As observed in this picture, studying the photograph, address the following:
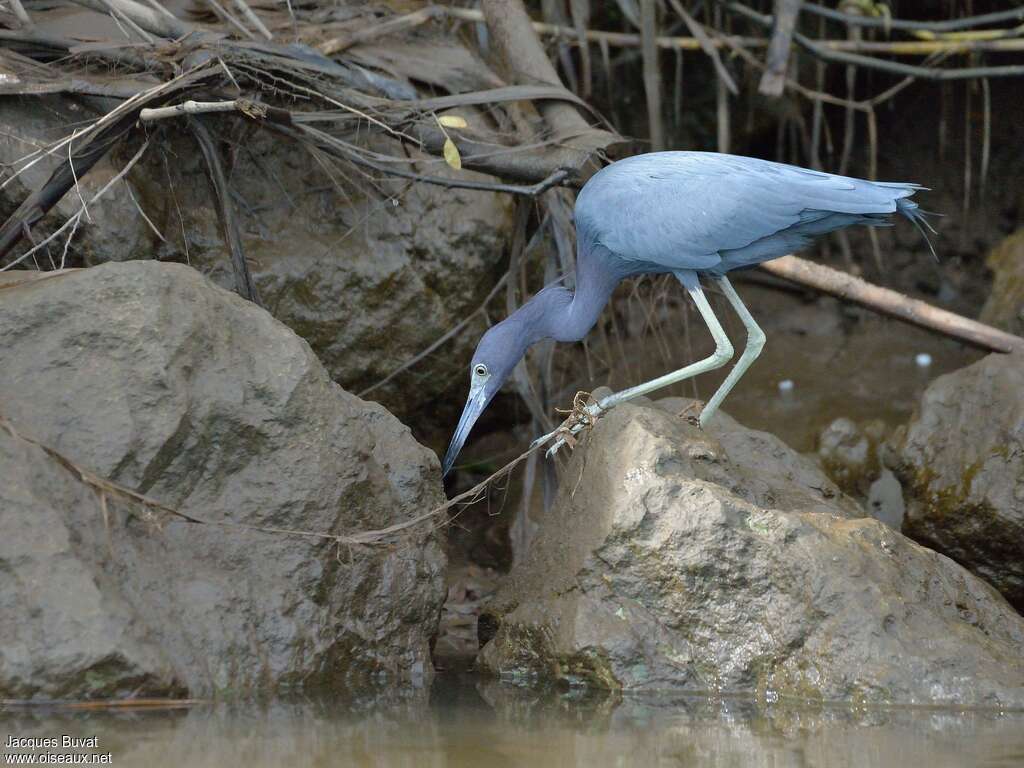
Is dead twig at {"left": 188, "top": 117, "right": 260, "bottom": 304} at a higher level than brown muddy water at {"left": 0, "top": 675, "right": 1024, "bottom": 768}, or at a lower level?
higher

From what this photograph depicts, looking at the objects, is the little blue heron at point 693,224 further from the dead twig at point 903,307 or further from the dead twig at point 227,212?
the dead twig at point 227,212

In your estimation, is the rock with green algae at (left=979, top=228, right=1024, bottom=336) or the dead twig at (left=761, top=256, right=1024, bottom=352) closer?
the dead twig at (left=761, top=256, right=1024, bottom=352)

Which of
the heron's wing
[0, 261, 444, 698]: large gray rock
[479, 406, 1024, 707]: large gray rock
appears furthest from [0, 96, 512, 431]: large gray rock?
[479, 406, 1024, 707]: large gray rock

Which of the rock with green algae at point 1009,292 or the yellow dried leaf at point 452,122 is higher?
the yellow dried leaf at point 452,122

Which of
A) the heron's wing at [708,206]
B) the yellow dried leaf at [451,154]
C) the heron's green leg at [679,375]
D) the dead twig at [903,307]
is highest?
the yellow dried leaf at [451,154]

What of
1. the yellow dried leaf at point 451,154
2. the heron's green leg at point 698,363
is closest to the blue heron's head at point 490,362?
the heron's green leg at point 698,363

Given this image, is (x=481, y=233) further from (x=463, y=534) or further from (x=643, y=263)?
(x=463, y=534)

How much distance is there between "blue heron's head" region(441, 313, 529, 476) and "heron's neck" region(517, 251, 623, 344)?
4.2 inches

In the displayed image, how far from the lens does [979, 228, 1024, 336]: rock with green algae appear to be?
695 cm

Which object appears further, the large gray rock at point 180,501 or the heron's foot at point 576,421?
the heron's foot at point 576,421

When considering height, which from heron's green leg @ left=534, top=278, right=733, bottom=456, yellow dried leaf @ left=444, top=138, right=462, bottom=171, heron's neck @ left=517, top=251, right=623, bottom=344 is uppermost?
yellow dried leaf @ left=444, top=138, right=462, bottom=171

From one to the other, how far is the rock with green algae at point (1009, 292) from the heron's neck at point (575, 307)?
268cm

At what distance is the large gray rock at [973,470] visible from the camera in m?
5.22

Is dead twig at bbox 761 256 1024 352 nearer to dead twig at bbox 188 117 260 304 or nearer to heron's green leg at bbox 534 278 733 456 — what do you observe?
heron's green leg at bbox 534 278 733 456
